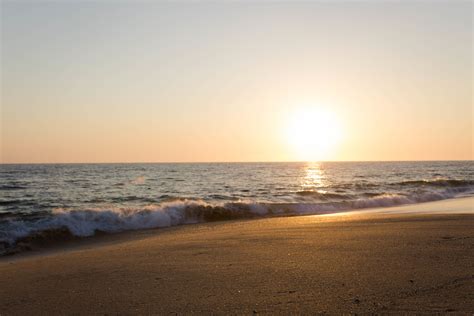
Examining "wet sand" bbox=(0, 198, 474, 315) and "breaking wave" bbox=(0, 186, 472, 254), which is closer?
"wet sand" bbox=(0, 198, 474, 315)

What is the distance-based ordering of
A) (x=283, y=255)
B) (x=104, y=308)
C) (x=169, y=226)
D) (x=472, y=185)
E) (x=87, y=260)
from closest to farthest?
(x=104, y=308) < (x=283, y=255) < (x=87, y=260) < (x=169, y=226) < (x=472, y=185)

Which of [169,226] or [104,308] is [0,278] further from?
[169,226]

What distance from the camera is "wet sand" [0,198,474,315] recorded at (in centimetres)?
457

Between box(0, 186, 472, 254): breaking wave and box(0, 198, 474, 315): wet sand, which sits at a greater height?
box(0, 198, 474, 315): wet sand

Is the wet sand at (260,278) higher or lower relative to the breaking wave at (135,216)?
higher

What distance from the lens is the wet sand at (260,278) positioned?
4566 mm

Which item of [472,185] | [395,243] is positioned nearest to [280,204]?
[395,243]

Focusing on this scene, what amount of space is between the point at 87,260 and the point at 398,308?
18.5 feet

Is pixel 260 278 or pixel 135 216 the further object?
pixel 135 216

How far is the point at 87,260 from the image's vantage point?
301 inches

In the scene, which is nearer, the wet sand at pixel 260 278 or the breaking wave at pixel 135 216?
the wet sand at pixel 260 278

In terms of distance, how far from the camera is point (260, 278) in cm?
559

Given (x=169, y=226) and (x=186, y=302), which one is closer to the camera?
(x=186, y=302)

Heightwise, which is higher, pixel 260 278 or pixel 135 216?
pixel 260 278
